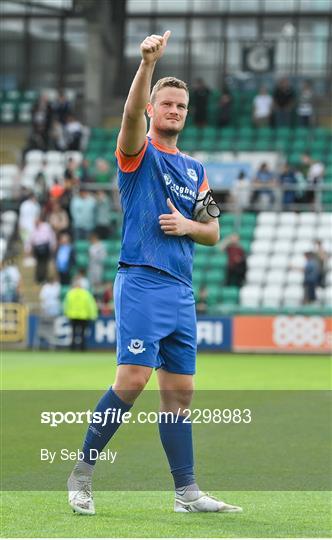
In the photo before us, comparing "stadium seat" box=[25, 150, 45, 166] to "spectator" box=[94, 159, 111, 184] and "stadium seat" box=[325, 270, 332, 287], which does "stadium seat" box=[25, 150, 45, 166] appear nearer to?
"spectator" box=[94, 159, 111, 184]

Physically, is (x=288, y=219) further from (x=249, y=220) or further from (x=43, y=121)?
(x=43, y=121)

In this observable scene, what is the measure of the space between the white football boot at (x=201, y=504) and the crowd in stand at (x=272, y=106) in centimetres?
2926

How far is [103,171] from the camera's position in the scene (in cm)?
3366

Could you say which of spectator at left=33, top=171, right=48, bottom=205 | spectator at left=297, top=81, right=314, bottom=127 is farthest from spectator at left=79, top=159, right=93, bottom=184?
spectator at left=297, top=81, right=314, bottom=127

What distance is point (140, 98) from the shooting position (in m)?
6.95

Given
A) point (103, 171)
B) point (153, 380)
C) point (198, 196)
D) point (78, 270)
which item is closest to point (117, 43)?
point (103, 171)

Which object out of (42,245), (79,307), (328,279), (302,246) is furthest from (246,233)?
(79,307)

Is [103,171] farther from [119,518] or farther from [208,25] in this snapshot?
[119,518]

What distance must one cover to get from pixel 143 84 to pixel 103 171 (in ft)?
88.0

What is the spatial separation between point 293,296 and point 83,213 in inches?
215

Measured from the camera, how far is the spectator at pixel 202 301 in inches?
1162

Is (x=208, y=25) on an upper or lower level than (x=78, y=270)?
upper

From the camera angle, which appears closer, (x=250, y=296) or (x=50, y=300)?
(x=50, y=300)

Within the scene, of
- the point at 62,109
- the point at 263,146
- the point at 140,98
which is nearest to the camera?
the point at 140,98
